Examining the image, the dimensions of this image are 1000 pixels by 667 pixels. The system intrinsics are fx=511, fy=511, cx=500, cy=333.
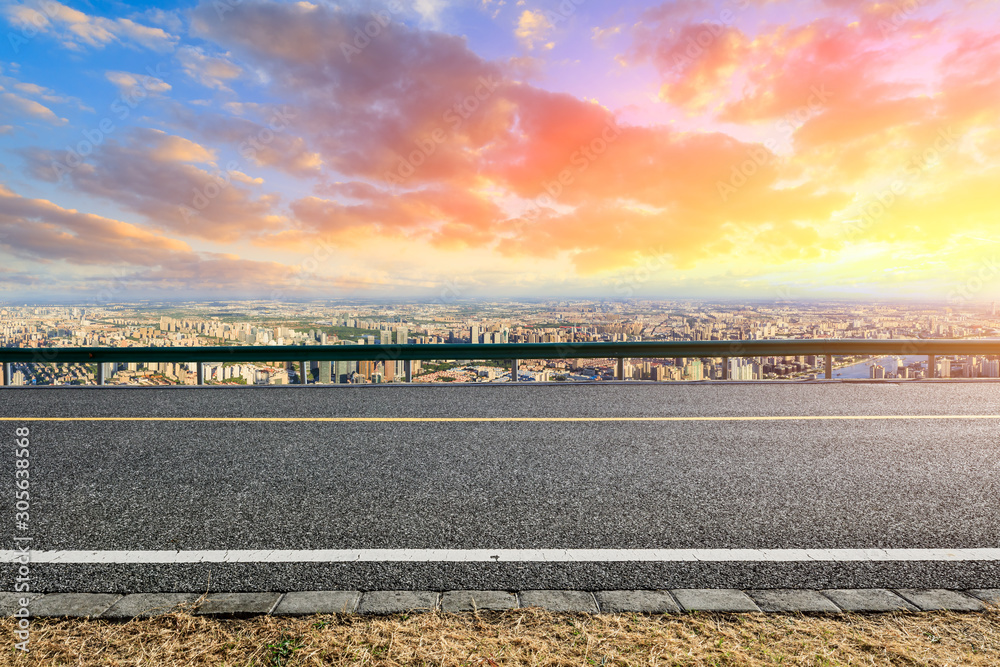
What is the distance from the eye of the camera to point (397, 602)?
2438 millimetres

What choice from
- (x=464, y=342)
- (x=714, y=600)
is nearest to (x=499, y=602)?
(x=714, y=600)

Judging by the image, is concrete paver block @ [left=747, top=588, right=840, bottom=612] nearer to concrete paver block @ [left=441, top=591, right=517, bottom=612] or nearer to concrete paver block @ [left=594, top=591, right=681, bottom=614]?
concrete paver block @ [left=594, top=591, right=681, bottom=614]

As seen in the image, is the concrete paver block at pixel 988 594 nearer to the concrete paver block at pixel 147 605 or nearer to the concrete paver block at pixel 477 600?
the concrete paver block at pixel 477 600

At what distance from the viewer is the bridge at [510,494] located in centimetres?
279

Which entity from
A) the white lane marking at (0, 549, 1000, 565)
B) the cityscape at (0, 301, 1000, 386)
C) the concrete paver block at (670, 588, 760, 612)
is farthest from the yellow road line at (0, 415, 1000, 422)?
the concrete paver block at (670, 588, 760, 612)

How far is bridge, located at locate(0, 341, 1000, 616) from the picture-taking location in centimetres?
279

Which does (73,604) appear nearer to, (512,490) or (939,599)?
Answer: (512,490)

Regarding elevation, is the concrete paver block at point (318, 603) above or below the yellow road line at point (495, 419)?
below

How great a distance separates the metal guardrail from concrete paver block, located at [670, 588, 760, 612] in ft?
23.2

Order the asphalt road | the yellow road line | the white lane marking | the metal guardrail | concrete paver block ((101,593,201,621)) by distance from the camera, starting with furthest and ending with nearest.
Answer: the metal guardrail
the yellow road line
the white lane marking
the asphalt road
concrete paver block ((101,593,201,621))

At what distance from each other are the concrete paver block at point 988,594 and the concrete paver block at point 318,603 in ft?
9.90

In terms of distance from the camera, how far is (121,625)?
2268mm

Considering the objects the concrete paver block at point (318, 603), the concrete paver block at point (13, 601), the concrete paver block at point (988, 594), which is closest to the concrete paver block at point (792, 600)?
the concrete paver block at point (988, 594)

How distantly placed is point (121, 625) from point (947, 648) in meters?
3.51
